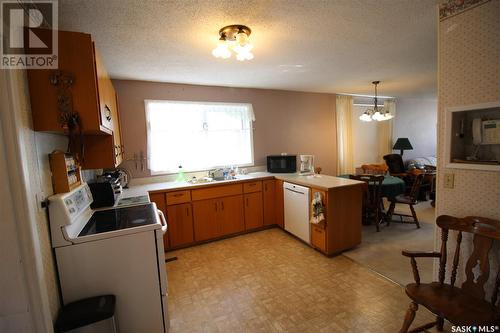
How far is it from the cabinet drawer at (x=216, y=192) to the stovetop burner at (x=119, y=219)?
1.00 meters

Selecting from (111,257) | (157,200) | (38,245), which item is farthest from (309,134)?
→ (38,245)

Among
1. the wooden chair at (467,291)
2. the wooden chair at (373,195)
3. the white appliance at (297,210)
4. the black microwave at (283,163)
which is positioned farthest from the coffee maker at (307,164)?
the wooden chair at (467,291)

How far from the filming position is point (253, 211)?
352cm

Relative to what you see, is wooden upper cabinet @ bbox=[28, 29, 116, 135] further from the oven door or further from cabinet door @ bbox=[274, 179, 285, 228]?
cabinet door @ bbox=[274, 179, 285, 228]

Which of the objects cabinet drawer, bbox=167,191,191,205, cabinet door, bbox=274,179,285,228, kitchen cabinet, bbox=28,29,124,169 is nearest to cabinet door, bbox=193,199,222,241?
cabinet drawer, bbox=167,191,191,205

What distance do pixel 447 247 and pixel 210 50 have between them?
8.59 ft

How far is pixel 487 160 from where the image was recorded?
4.97 feet

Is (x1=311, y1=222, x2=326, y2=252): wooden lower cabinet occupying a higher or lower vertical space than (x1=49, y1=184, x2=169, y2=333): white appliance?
lower

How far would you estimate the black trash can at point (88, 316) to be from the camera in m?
1.25

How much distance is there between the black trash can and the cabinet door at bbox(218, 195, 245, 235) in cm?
192

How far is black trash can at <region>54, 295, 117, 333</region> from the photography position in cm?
125

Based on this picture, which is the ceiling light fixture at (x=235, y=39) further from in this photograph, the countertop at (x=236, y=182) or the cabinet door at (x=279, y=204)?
the cabinet door at (x=279, y=204)

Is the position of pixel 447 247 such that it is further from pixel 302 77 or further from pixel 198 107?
pixel 198 107

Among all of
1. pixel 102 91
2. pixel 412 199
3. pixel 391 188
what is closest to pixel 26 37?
pixel 102 91
